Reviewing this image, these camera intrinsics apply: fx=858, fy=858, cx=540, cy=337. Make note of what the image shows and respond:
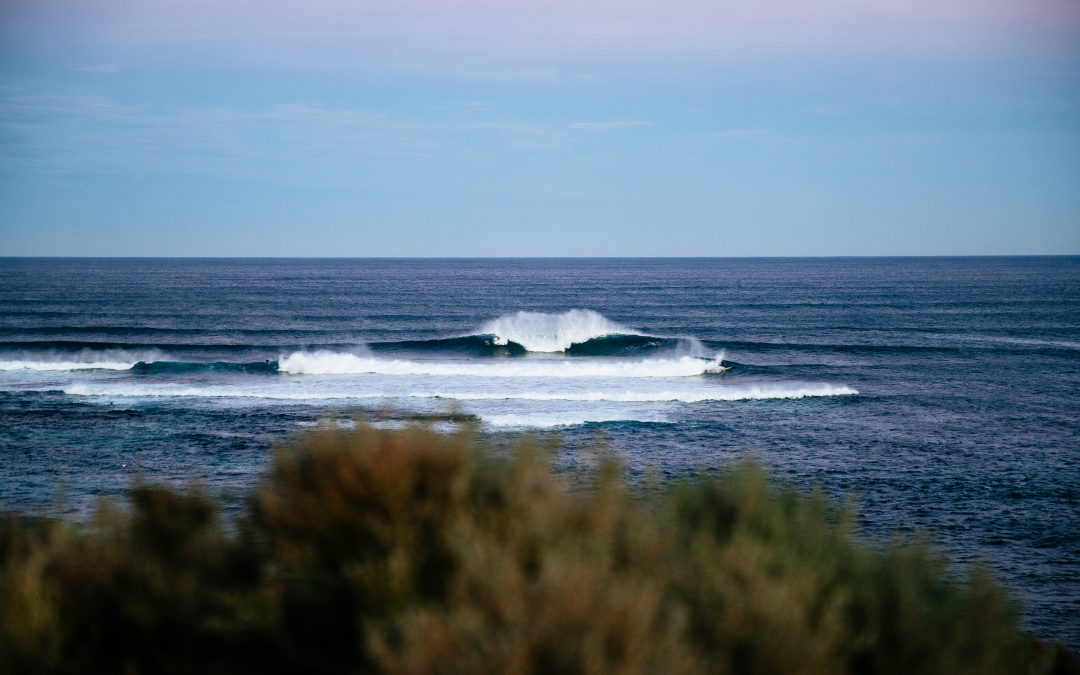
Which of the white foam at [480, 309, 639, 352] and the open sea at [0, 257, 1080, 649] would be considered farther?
the white foam at [480, 309, 639, 352]

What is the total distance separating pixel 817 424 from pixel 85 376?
27504 mm

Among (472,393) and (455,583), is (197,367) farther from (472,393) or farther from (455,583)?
(455,583)

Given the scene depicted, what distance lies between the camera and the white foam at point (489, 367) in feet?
116

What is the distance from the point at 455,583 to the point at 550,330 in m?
40.6

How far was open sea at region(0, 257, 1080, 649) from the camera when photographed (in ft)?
56.5

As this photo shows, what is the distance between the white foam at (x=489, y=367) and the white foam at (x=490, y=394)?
13.9 ft

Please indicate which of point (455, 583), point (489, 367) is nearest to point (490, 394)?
point (489, 367)

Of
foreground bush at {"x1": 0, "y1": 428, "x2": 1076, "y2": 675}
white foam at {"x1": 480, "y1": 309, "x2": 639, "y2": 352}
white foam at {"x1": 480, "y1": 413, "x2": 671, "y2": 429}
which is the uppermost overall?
foreground bush at {"x1": 0, "y1": 428, "x2": 1076, "y2": 675}

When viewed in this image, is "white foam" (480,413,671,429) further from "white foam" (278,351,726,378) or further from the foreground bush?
the foreground bush

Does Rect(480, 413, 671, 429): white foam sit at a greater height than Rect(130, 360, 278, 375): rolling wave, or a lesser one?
lesser

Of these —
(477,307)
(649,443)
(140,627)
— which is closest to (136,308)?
(477,307)

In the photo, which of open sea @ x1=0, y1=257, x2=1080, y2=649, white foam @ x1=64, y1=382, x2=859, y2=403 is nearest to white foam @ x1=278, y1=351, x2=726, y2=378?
open sea @ x1=0, y1=257, x2=1080, y2=649

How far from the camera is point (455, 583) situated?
439 cm

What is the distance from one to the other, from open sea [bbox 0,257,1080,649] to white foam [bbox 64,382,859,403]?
18 cm
